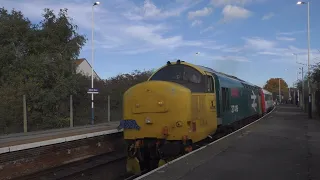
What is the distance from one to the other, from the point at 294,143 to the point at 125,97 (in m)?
6.66

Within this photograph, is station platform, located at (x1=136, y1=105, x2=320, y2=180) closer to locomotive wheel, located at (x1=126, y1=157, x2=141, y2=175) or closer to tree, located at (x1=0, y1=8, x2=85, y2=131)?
locomotive wheel, located at (x1=126, y1=157, x2=141, y2=175)

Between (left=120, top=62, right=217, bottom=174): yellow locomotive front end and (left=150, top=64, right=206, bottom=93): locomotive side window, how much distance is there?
835 mm

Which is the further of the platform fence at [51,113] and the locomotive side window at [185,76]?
the platform fence at [51,113]

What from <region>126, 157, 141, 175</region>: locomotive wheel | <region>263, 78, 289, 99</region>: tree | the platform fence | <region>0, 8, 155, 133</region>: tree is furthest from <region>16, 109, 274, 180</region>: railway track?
<region>263, 78, 289, 99</region>: tree

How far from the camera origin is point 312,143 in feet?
42.8

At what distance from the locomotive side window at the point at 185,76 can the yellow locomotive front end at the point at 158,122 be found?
835 millimetres

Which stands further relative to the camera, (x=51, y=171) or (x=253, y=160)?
(x=51, y=171)

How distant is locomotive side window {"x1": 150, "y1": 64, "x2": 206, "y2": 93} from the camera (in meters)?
11.4

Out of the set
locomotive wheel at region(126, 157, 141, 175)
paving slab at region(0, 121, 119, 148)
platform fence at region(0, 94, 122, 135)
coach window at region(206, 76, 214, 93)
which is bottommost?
locomotive wheel at region(126, 157, 141, 175)

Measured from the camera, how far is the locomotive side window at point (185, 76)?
11396 mm

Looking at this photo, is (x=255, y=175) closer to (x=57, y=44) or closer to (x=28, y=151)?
(x=28, y=151)

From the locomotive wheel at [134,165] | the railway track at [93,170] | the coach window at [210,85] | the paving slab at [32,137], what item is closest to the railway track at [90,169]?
the railway track at [93,170]

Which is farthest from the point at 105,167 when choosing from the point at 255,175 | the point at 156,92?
the point at 255,175

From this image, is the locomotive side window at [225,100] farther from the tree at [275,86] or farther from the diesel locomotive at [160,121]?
the tree at [275,86]
